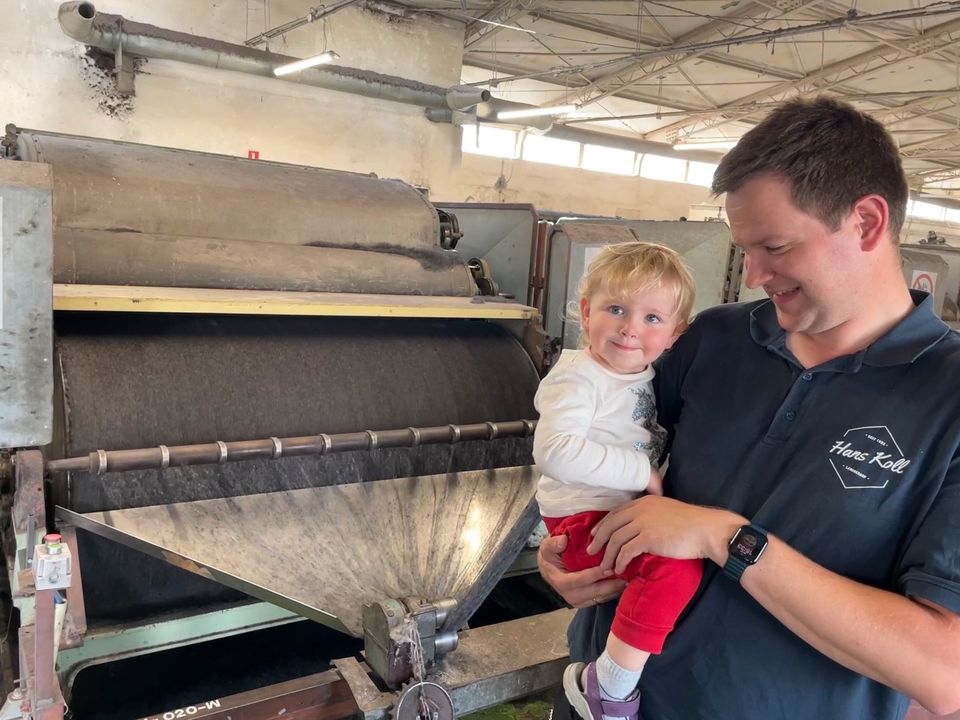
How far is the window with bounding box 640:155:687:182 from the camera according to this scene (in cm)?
1297

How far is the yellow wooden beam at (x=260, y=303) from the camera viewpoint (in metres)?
1.51

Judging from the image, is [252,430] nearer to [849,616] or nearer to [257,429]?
[257,429]

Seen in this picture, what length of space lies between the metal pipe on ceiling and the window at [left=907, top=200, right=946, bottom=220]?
1463 cm

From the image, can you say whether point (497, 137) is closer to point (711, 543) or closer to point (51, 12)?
point (51, 12)

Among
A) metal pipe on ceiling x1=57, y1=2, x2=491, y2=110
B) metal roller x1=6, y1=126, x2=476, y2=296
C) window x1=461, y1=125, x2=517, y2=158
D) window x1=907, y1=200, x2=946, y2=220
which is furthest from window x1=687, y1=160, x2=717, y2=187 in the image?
metal roller x1=6, y1=126, x2=476, y2=296

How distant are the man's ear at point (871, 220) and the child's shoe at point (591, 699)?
0.70m

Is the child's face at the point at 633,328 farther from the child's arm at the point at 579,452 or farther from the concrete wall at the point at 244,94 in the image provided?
the concrete wall at the point at 244,94

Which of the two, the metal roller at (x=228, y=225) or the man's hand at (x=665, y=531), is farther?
the metal roller at (x=228, y=225)

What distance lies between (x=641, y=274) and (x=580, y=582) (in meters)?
0.49

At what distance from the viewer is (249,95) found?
22.7 feet

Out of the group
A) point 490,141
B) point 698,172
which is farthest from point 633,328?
point 698,172

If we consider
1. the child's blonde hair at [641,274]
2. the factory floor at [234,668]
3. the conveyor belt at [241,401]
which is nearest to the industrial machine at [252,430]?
the conveyor belt at [241,401]

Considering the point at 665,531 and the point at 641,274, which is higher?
the point at 641,274

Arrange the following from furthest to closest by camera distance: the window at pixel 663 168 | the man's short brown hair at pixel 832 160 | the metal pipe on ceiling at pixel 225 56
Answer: the window at pixel 663 168, the metal pipe on ceiling at pixel 225 56, the man's short brown hair at pixel 832 160
